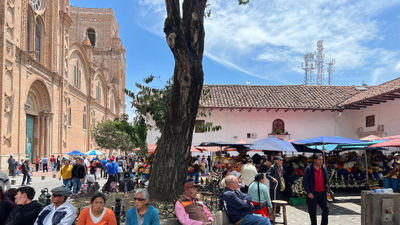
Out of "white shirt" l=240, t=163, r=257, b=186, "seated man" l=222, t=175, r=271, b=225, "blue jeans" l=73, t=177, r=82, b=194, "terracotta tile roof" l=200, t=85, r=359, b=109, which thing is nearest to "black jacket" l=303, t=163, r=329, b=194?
"seated man" l=222, t=175, r=271, b=225

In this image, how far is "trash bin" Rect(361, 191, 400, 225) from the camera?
17.5ft

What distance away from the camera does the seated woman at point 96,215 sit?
468cm

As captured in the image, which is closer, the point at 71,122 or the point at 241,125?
the point at 241,125

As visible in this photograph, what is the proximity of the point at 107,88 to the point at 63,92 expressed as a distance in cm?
2174

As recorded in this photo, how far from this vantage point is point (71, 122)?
3550cm

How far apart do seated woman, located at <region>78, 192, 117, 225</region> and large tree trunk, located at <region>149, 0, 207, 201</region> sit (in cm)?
327

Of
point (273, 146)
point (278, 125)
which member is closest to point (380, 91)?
point (278, 125)

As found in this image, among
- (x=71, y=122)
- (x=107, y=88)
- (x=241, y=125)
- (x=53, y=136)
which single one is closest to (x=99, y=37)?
(x=107, y=88)

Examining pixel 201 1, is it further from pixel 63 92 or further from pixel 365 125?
pixel 63 92

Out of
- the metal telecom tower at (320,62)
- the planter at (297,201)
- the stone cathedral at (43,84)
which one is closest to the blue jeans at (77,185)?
the planter at (297,201)

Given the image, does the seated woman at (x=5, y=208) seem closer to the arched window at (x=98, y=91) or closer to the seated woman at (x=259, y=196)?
the seated woman at (x=259, y=196)

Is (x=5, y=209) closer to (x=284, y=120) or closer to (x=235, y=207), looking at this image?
(x=235, y=207)

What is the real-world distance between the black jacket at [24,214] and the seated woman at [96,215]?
872 millimetres

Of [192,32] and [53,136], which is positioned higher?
[192,32]
